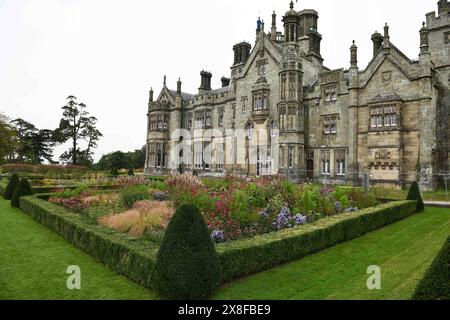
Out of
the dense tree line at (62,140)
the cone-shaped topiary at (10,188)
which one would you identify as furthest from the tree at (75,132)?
the cone-shaped topiary at (10,188)

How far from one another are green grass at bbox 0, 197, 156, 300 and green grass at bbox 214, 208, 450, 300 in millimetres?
2368

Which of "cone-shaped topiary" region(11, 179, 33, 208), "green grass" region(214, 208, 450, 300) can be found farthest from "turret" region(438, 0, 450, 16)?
"cone-shaped topiary" region(11, 179, 33, 208)

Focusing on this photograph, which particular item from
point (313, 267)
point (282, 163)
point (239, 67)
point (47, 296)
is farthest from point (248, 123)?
point (47, 296)

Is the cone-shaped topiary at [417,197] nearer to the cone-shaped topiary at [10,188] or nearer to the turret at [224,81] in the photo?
the cone-shaped topiary at [10,188]

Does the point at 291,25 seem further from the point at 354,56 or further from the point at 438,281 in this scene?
the point at 438,281

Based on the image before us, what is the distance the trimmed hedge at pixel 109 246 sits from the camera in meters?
7.06

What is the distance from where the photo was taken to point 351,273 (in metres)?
7.95

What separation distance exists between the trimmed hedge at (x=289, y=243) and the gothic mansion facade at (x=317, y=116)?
13.8 m

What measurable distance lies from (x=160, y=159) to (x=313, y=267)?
40692mm

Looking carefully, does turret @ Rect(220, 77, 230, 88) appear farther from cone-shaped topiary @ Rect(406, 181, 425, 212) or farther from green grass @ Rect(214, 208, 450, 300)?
green grass @ Rect(214, 208, 450, 300)

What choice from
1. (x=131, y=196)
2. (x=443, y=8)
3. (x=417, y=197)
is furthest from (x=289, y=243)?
(x=443, y=8)

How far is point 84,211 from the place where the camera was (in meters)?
14.4

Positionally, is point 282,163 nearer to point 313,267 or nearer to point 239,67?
point 239,67
